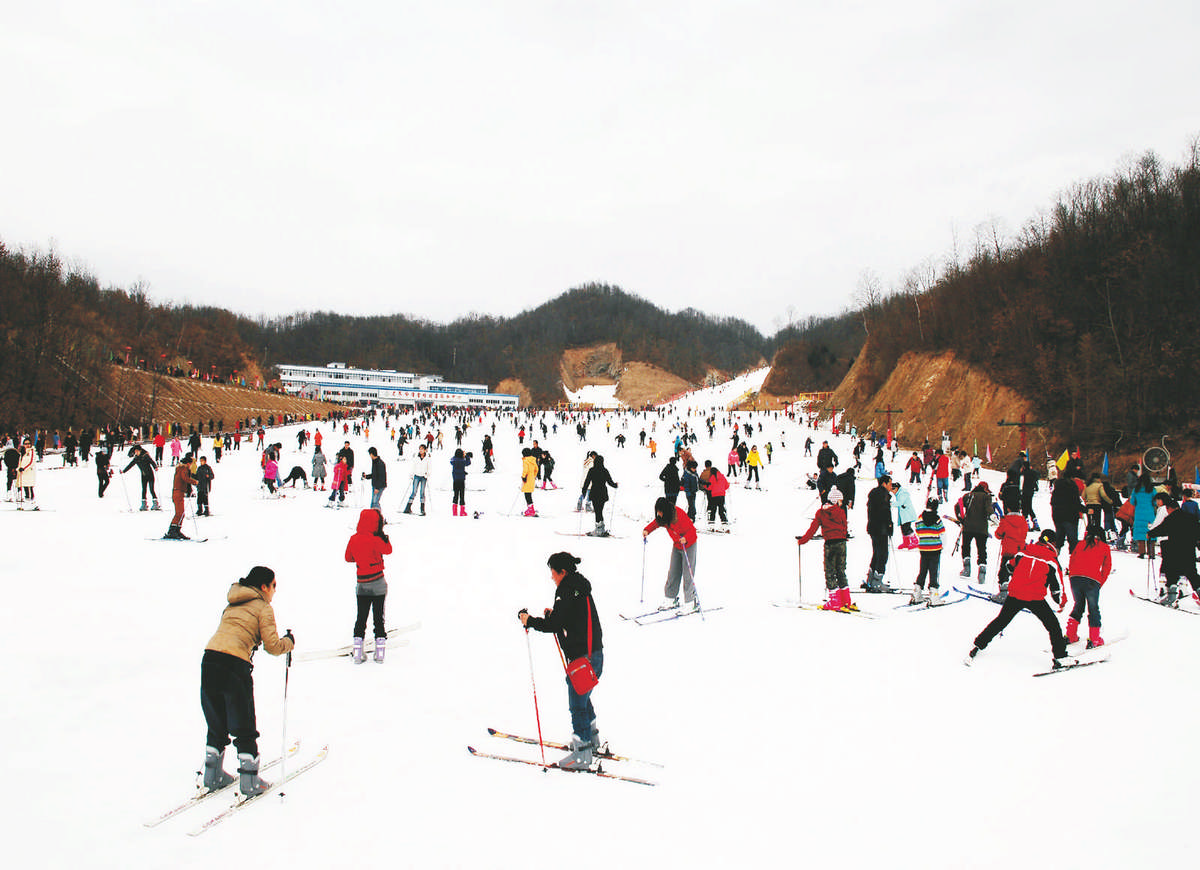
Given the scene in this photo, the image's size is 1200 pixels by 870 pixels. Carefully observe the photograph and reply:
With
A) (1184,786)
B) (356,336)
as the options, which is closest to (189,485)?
(1184,786)

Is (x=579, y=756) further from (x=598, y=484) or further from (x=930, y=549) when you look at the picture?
(x=598, y=484)

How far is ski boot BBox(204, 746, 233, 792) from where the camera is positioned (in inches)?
159

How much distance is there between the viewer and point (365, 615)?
6344 millimetres

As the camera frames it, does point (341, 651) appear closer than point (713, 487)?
Yes

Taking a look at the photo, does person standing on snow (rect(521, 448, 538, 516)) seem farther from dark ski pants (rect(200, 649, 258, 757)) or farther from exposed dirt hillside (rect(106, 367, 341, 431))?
exposed dirt hillside (rect(106, 367, 341, 431))

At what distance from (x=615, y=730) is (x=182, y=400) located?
6845 centimetres

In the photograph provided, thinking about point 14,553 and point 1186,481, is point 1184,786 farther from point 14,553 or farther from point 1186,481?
point 1186,481

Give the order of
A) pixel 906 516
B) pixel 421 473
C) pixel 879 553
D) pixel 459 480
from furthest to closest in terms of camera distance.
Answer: pixel 421 473
pixel 459 480
pixel 906 516
pixel 879 553

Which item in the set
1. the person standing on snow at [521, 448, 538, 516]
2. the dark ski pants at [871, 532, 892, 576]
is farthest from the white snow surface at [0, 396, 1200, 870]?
the person standing on snow at [521, 448, 538, 516]

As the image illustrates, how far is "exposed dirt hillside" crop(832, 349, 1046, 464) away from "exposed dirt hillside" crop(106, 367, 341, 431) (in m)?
55.9

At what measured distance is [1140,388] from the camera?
29125mm

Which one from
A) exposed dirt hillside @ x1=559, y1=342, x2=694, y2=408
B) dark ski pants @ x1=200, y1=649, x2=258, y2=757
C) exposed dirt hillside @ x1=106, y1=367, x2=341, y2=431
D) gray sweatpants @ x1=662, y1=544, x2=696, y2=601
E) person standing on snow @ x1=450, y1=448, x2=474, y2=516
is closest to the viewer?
dark ski pants @ x1=200, y1=649, x2=258, y2=757

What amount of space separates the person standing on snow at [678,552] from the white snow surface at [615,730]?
0.39 metres

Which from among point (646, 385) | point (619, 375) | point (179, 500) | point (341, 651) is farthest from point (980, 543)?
point (619, 375)
